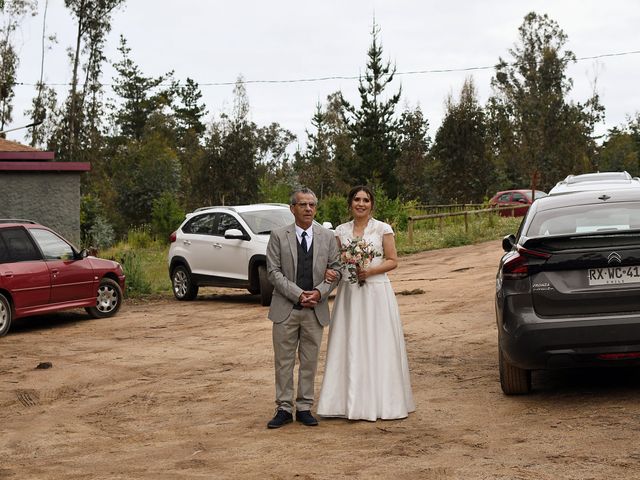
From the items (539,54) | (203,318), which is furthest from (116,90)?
(203,318)

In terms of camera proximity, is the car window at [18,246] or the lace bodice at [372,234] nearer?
the lace bodice at [372,234]

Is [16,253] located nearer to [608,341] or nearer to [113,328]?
[113,328]

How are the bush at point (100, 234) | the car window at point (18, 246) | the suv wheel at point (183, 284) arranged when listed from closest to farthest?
the car window at point (18, 246)
the suv wheel at point (183, 284)
the bush at point (100, 234)

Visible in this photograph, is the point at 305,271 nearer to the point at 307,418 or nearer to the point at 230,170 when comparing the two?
the point at 307,418

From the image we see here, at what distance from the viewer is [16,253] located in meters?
16.3

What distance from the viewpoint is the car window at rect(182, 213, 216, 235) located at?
66.4 feet

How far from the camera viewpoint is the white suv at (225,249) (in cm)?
1898

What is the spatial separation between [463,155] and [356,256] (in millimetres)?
49935

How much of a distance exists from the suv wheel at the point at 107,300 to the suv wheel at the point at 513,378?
9.98 meters

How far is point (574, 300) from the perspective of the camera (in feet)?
27.9

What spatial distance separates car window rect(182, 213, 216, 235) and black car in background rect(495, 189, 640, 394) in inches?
471

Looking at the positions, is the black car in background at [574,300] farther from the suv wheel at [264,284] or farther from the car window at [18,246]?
the suv wheel at [264,284]

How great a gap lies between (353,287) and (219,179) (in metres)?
46.9

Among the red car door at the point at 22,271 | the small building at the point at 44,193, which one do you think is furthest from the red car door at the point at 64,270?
the small building at the point at 44,193
